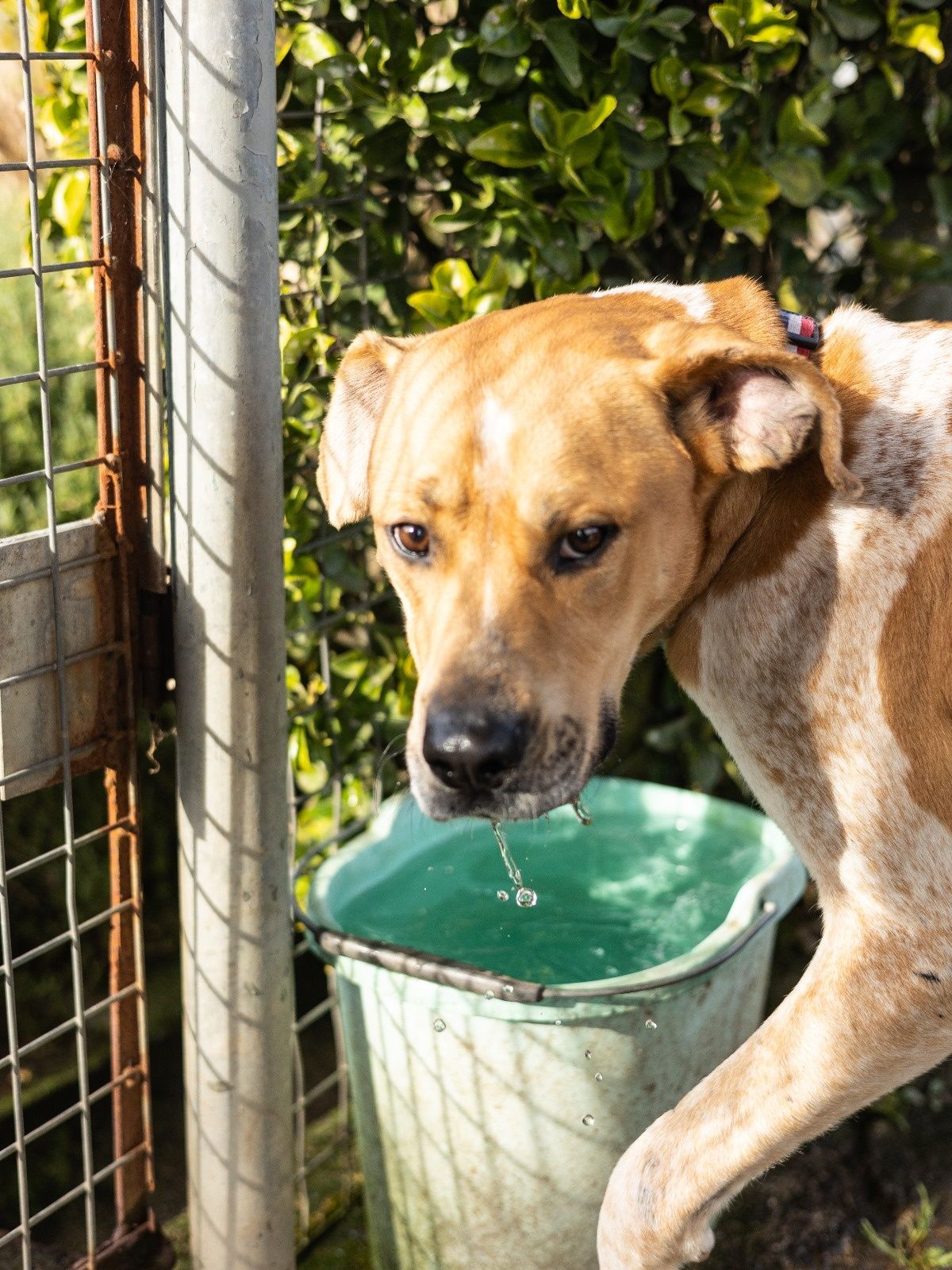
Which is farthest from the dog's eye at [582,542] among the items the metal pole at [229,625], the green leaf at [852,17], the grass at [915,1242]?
the grass at [915,1242]

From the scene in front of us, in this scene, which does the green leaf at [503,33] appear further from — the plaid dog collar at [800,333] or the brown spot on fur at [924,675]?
the brown spot on fur at [924,675]

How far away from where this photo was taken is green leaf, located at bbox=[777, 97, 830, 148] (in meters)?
3.66

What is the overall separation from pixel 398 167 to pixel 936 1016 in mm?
2298

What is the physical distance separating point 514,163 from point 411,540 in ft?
4.30

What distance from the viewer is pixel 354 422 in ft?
9.35

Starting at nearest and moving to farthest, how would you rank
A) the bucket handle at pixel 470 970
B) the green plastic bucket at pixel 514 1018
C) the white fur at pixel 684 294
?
the white fur at pixel 684 294, the bucket handle at pixel 470 970, the green plastic bucket at pixel 514 1018

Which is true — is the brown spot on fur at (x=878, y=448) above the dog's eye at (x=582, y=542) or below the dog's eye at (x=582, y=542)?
above

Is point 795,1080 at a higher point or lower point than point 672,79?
lower

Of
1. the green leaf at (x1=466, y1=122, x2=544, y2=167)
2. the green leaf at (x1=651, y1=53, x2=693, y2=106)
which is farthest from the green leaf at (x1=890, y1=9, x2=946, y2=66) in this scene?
the green leaf at (x1=466, y1=122, x2=544, y2=167)

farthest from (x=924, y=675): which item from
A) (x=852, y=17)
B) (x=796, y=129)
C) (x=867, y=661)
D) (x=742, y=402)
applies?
(x=852, y=17)

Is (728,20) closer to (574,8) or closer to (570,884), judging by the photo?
(574,8)

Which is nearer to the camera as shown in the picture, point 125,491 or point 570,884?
point 125,491

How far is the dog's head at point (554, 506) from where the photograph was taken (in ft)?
7.43

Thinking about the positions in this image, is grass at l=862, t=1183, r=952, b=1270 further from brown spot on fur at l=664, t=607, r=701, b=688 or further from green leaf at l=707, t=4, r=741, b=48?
green leaf at l=707, t=4, r=741, b=48
